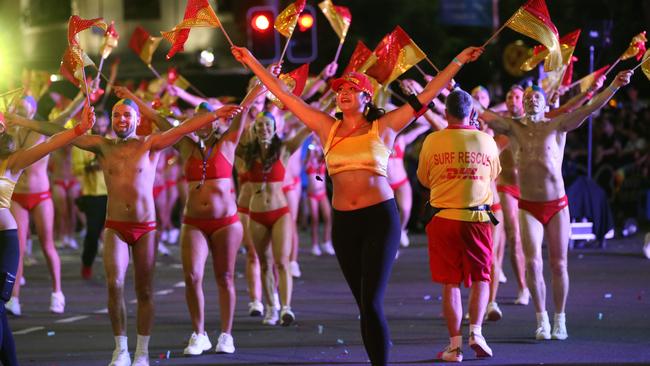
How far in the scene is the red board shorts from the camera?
28.0 ft

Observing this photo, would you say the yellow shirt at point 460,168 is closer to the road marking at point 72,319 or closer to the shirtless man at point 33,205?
the road marking at point 72,319

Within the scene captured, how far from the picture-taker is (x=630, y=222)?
19906 mm

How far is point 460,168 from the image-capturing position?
850cm

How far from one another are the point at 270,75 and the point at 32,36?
35656 millimetres

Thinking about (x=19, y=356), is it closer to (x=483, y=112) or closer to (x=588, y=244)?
(x=483, y=112)

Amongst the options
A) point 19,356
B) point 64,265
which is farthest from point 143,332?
point 64,265

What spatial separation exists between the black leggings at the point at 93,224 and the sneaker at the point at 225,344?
5.47 metres

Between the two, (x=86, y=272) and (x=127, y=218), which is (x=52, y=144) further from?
(x=86, y=272)

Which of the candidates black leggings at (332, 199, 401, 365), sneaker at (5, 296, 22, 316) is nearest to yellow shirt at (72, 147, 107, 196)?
sneaker at (5, 296, 22, 316)

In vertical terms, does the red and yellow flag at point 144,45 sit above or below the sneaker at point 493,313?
above

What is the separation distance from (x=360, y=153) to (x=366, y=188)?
0.23 m

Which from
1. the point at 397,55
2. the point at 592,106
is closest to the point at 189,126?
the point at 397,55

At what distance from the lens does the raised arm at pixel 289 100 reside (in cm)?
775

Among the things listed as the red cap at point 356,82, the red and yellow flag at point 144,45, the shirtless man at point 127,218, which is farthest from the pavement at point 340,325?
the red and yellow flag at point 144,45
